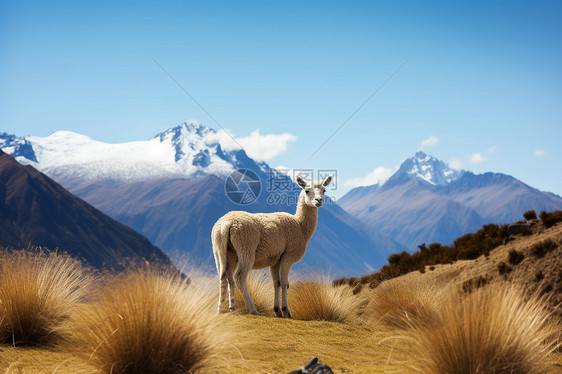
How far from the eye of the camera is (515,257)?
655 inches

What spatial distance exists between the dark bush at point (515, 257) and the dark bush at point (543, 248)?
0.44 metres

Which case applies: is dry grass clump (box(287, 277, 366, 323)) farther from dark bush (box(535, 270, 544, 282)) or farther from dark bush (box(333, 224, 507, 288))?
dark bush (box(535, 270, 544, 282))

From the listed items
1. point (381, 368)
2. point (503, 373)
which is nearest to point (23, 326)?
point (381, 368)

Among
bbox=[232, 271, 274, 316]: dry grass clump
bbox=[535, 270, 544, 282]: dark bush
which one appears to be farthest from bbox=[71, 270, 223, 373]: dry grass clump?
bbox=[535, 270, 544, 282]: dark bush

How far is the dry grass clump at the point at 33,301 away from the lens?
7.88 meters

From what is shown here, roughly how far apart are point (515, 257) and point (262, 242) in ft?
32.9

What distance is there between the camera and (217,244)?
11055 mm

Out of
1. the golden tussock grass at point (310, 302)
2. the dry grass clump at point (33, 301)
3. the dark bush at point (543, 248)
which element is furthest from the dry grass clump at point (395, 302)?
the dry grass clump at point (33, 301)

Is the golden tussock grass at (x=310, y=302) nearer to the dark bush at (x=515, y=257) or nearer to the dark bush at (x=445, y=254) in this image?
the dark bush at (x=445, y=254)

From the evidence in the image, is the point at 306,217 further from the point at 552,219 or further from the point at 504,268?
the point at 552,219

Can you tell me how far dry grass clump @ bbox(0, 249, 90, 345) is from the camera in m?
7.88

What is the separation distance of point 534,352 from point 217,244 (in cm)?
689

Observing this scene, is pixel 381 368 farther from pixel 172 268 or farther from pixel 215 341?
pixel 172 268

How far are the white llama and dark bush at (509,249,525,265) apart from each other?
8.22 metres
